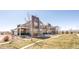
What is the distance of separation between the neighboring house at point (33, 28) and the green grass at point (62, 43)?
0.11m

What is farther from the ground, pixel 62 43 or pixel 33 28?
pixel 33 28

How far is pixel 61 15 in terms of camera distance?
238 centimetres

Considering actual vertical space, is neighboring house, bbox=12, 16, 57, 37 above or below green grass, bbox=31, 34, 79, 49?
above

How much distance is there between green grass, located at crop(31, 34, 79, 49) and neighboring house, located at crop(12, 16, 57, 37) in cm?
11

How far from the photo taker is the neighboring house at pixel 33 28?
2375mm

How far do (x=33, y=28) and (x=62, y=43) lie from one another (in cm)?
37

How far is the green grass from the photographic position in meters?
2.37

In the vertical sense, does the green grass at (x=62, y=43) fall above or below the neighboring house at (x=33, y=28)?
below

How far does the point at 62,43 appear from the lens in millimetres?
2373

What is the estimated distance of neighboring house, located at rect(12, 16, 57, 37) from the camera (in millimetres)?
2375
